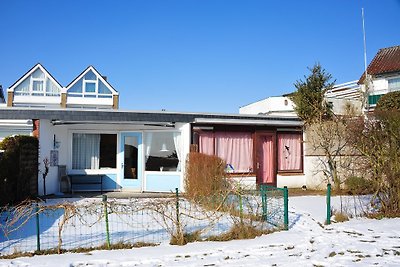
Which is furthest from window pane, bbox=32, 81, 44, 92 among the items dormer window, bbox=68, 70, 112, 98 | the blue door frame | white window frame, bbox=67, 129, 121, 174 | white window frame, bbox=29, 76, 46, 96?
the blue door frame

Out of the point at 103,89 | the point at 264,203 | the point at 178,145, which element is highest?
the point at 103,89

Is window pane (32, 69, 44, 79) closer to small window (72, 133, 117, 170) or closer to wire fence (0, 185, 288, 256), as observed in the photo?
small window (72, 133, 117, 170)

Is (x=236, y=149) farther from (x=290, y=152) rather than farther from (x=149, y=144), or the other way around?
(x=149, y=144)

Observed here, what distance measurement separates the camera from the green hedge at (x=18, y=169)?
982 centimetres

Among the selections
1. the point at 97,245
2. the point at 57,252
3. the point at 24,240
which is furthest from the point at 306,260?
the point at 24,240

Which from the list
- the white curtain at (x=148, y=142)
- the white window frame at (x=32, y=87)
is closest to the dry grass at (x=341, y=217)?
the white curtain at (x=148, y=142)

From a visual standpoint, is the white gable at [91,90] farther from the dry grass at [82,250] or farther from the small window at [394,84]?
the dry grass at [82,250]

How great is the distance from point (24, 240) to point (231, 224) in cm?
435

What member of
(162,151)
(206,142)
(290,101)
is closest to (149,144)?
(162,151)

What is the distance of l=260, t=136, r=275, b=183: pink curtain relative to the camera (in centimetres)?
1548

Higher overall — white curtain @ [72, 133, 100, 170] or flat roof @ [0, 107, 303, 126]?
flat roof @ [0, 107, 303, 126]

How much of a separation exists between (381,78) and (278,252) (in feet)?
80.9

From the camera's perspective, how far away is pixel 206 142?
14578mm

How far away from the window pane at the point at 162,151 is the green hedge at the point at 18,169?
13.4 feet
